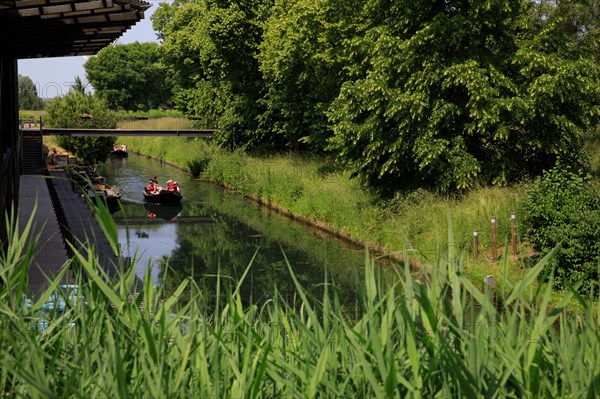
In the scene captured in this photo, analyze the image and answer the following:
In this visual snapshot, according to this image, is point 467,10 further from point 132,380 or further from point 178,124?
point 178,124

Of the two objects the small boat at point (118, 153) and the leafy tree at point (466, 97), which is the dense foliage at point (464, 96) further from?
the small boat at point (118, 153)

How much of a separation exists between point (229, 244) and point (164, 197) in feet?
30.6

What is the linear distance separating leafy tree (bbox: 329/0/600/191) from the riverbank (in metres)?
0.88

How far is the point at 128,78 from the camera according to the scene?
3994 inches

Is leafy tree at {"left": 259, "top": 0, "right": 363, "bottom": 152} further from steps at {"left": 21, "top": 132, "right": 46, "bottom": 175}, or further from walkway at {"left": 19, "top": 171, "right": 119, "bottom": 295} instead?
steps at {"left": 21, "top": 132, "right": 46, "bottom": 175}

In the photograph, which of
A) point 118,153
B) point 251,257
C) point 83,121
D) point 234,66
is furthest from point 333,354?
point 118,153

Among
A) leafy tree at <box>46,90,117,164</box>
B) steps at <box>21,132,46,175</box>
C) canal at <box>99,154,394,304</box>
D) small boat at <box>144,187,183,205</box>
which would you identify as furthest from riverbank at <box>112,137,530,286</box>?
steps at <box>21,132,46,175</box>

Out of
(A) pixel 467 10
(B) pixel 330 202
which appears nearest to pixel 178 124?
(B) pixel 330 202

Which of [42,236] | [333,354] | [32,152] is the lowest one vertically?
[32,152]

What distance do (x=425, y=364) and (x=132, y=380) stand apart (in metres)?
1.25

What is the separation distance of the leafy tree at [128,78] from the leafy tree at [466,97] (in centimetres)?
7862

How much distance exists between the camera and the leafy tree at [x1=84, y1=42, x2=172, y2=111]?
101 meters

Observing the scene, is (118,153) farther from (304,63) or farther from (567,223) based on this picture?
(567,223)

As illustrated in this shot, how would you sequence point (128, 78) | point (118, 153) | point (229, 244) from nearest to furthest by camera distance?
point (229, 244) → point (118, 153) → point (128, 78)
